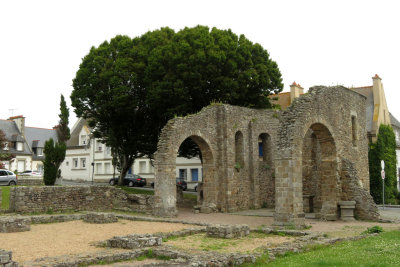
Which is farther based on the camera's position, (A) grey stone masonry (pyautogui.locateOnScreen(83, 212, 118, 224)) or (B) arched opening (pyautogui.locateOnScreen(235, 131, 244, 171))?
(B) arched opening (pyautogui.locateOnScreen(235, 131, 244, 171))

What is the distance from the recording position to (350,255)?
843 centimetres

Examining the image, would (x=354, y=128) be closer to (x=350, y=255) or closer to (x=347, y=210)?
(x=347, y=210)

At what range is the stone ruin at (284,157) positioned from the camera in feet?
49.3

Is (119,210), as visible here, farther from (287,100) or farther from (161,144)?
(287,100)

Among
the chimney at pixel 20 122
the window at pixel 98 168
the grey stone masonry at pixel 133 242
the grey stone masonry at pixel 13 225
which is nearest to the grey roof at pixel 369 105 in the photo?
the grey stone masonry at pixel 133 242

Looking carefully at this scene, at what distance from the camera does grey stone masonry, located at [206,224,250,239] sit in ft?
39.2

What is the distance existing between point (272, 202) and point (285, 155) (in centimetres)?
951

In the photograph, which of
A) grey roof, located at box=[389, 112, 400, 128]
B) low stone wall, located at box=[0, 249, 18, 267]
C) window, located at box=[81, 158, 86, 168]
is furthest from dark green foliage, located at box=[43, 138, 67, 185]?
grey roof, located at box=[389, 112, 400, 128]

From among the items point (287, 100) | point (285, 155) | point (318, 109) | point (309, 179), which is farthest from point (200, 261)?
point (287, 100)

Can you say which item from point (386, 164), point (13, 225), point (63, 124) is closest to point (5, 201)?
point (13, 225)

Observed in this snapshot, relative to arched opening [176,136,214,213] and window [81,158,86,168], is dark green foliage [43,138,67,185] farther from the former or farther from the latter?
window [81,158,86,168]

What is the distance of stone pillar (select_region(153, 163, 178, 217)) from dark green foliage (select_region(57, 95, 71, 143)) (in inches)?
401

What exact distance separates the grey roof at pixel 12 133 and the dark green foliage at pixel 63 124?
2178 centimetres

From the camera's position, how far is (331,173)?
17391 millimetres
